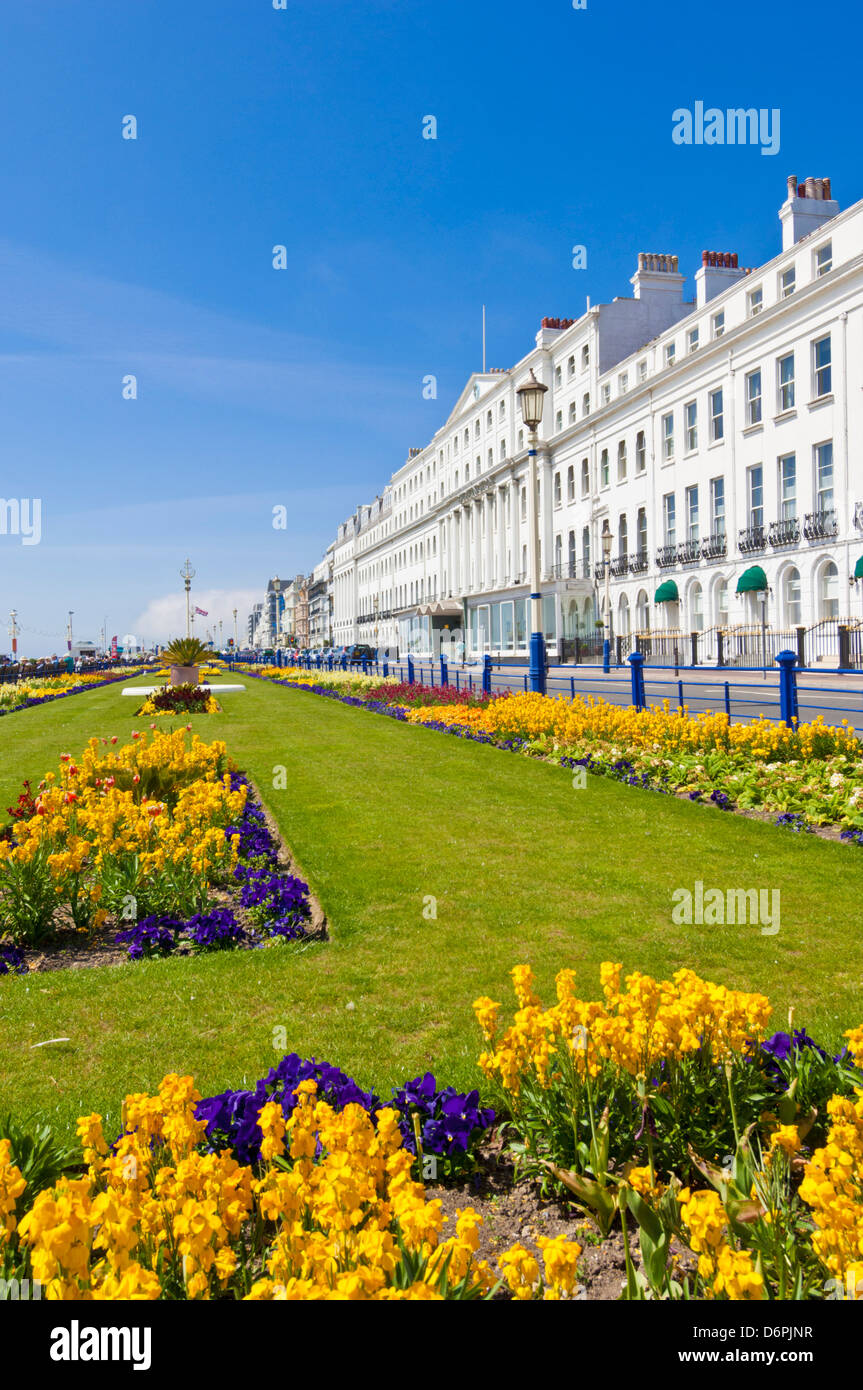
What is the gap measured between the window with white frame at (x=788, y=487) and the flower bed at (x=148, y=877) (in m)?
27.5

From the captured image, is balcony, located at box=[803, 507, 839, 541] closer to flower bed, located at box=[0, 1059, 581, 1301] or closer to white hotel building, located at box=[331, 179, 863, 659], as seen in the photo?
white hotel building, located at box=[331, 179, 863, 659]

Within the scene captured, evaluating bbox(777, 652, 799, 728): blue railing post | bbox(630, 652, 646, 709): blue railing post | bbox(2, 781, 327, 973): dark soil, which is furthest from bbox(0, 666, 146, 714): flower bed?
bbox(777, 652, 799, 728): blue railing post

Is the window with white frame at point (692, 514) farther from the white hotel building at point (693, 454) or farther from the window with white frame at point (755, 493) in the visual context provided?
the window with white frame at point (755, 493)

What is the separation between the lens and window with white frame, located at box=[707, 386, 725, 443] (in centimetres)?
3512

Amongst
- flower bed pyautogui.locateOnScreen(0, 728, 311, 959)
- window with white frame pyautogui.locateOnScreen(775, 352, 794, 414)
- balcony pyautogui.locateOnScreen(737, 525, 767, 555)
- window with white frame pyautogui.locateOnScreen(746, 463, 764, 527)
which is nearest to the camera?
flower bed pyautogui.locateOnScreen(0, 728, 311, 959)

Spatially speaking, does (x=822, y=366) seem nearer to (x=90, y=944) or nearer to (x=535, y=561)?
(x=535, y=561)

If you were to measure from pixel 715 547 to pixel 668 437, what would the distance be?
742 centimetres

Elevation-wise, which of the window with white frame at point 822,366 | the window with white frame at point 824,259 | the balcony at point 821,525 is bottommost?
the balcony at point 821,525

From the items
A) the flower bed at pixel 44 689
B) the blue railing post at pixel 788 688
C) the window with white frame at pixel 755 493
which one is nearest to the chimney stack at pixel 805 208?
the window with white frame at pixel 755 493

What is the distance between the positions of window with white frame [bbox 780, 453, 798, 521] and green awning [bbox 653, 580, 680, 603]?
24.3 feet

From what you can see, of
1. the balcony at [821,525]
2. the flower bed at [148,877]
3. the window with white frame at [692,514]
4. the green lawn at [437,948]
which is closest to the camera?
the green lawn at [437,948]

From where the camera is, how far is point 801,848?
7.61 metres

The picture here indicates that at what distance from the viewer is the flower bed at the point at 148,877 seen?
233 inches

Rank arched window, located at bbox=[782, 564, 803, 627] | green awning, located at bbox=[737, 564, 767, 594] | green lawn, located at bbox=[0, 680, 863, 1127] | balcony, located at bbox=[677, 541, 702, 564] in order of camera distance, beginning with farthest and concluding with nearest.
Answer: balcony, located at bbox=[677, 541, 702, 564]
green awning, located at bbox=[737, 564, 767, 594]
arched window, located at bbox=[782, 564, 803, 627]
green lawn, located at bbox=[0, 680, 863, 1127]
